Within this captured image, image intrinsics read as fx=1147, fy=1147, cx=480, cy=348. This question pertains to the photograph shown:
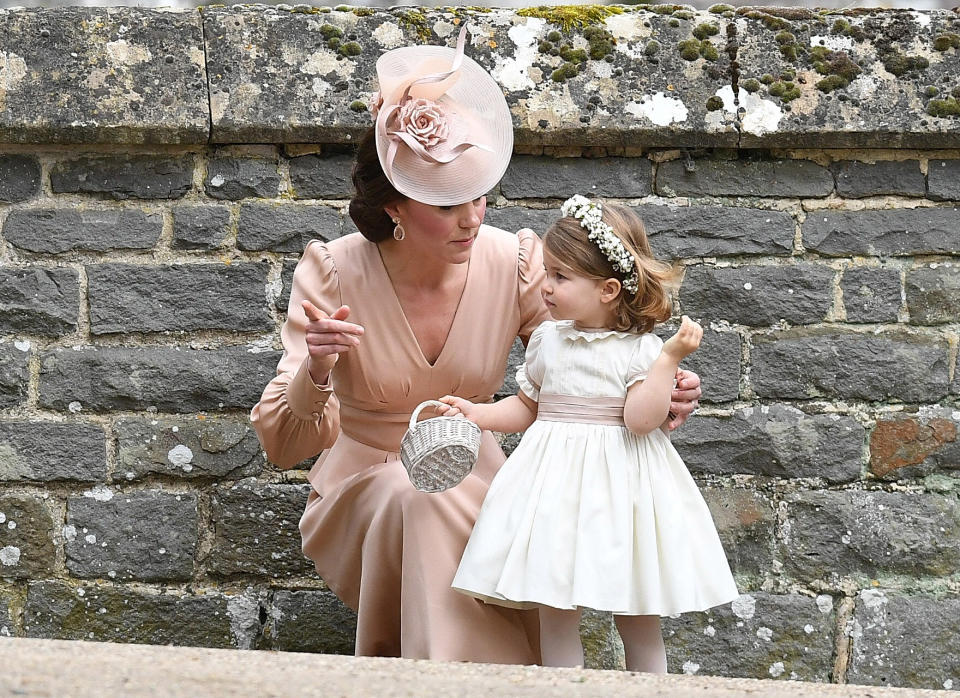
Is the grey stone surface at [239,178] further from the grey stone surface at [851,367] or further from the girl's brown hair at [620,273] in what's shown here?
the grey stone surface at [851,367]

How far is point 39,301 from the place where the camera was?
3.21 metres

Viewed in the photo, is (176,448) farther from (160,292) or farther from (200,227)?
(200,227)

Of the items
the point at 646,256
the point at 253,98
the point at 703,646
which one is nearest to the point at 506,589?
the point at 646,256

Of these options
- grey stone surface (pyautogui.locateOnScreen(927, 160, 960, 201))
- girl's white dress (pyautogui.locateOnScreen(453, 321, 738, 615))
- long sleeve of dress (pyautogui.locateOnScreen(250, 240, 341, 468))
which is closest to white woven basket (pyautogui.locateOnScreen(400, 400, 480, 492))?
girl's white dress (pyautogui.locateOnScreen(453, 321, 738, 615))

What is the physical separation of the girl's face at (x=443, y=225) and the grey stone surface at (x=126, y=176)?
855 mm

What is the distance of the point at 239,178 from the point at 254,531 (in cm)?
99

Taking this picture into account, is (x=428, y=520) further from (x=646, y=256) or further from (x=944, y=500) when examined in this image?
(x=944, y=500)

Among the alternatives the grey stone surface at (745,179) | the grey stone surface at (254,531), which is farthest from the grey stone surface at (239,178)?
the grey stone surface at (745,179)

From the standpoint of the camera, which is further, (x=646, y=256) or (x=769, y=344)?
(x=769, y=344)

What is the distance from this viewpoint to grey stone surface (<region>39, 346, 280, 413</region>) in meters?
3.21

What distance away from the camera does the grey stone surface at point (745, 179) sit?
322cm

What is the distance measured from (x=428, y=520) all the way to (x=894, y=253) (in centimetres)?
160

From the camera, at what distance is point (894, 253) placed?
3211mm

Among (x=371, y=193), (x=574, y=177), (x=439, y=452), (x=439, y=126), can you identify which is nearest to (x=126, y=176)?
(x=371, y=193)
